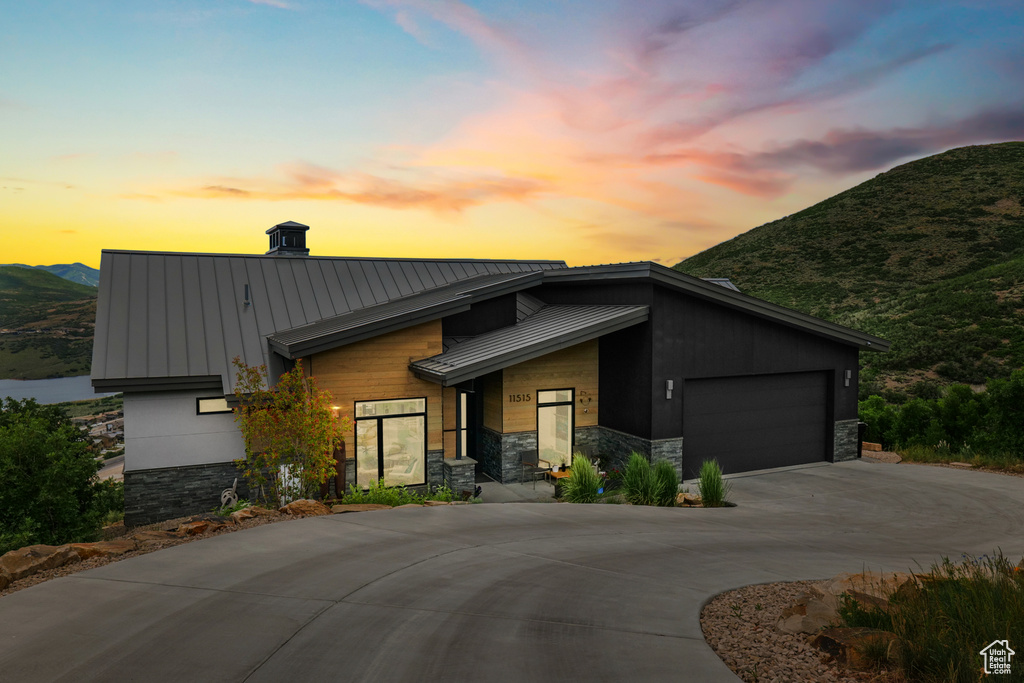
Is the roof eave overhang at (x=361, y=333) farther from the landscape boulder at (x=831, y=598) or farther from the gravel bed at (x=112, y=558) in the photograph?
the landscape boulder at (x=831, y=598)

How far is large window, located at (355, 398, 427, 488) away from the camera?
1464 cm

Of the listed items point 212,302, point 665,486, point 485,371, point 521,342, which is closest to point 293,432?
point 485,371

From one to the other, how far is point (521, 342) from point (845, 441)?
1050 centimetres

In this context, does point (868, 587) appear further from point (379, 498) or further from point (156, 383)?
point (156, 383)

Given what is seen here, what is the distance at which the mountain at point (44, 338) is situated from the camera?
72875 mm

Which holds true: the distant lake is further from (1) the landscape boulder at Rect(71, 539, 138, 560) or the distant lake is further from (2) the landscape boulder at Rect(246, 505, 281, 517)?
(1) the landscape boulder at Rect(71, 539, 138, 560)

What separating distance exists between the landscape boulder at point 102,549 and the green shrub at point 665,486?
940 cm

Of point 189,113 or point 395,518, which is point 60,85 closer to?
point 189,113

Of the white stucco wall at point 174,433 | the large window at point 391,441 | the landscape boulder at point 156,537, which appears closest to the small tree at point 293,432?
the large window at point 391,441

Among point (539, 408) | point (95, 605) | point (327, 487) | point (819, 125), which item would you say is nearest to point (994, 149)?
point (819, 125)

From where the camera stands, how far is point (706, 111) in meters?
25.2

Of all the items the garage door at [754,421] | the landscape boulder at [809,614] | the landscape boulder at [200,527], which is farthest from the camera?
the garage door at [754,421]

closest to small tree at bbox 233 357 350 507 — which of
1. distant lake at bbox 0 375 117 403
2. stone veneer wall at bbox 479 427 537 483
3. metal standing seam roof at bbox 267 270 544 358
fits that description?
metal standing seam roof at bbox 267 270 544 358

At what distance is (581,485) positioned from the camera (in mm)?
12953
